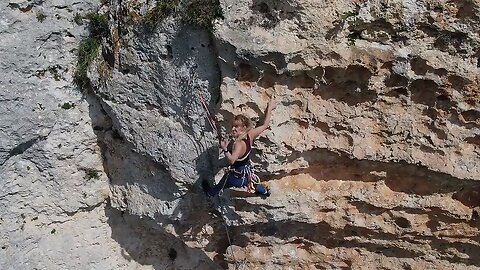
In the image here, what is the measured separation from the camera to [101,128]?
863 centimetres

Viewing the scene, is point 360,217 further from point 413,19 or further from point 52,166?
point 52,166

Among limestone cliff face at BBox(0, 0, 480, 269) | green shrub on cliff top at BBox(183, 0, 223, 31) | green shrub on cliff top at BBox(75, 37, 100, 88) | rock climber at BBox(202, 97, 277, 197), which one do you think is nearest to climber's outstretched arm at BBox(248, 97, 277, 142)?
rock climber at BBox(202, 97, 277, 197)

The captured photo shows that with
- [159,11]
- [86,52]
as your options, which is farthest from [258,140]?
[86,52]

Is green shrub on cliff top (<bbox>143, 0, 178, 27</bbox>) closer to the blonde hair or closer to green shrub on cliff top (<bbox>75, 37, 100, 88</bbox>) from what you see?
green shrub on cliff top (<bbox>75, 37, 100, 88</bbox>)

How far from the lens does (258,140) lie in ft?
24.3

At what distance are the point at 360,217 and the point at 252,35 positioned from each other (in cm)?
301

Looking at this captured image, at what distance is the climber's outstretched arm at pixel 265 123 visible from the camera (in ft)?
23.0

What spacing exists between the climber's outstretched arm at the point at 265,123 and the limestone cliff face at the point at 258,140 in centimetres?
10

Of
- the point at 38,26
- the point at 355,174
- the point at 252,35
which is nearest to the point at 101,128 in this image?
the point at 38,26

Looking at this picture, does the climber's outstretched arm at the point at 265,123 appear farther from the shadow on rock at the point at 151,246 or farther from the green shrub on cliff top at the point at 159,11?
the shadow on rock at the point at 151,246

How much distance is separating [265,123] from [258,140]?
45 cm

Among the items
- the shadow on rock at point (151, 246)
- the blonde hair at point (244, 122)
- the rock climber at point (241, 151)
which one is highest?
the blonde hair at point (244, 122)

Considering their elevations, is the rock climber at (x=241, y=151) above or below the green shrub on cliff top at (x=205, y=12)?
below

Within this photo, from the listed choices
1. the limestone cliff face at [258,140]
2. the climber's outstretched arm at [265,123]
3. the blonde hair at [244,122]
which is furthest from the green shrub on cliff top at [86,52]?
the climber's outstretched arm at [265,123]
